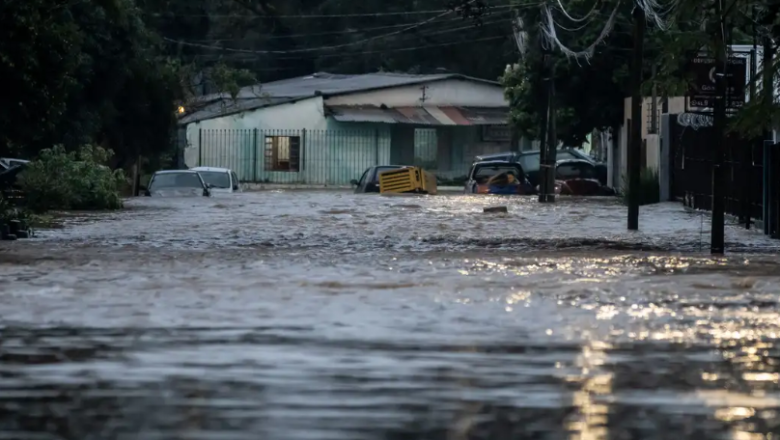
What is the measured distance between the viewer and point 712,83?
16.2 metres

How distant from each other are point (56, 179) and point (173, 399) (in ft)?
71.5

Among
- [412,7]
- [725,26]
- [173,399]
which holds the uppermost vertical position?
[412,7]

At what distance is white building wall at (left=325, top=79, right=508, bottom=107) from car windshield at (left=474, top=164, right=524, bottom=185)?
1554 cm

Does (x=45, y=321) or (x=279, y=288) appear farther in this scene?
(x=279, y=288)

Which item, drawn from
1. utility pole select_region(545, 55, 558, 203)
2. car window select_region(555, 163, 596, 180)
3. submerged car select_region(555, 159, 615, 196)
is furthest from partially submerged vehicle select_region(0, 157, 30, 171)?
car window select_region(555, 163, 596, 180)

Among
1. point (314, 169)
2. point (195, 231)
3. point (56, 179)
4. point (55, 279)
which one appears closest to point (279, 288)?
point (55, 279)

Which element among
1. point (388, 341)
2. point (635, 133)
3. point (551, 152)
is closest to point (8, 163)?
point (551, 152)

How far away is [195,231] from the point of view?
21.5 meters

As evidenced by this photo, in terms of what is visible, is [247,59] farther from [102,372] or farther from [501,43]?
[102,372]

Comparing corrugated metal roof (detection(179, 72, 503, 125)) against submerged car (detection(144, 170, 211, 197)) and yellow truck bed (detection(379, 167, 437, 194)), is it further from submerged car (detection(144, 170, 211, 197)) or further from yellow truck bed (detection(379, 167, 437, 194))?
submerged car (detection(144, 170, 211, 197))

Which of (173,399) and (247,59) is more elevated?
(247,59)

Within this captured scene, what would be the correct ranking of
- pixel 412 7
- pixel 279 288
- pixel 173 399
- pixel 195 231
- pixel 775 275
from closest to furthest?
pixel 173 399 < pixel 279 288 < pixel 775 275 < pixel 195 231 < pixel 412 7

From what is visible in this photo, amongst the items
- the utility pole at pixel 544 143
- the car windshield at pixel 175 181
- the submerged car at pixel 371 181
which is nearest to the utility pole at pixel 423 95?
the submerged car at pixel 371 181

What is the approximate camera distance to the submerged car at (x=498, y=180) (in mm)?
41844
